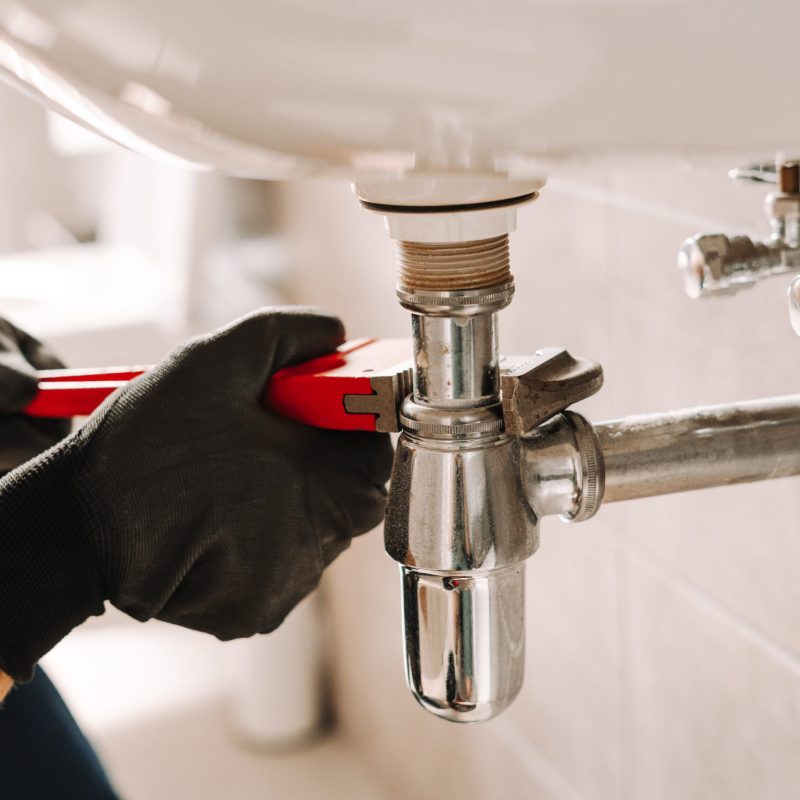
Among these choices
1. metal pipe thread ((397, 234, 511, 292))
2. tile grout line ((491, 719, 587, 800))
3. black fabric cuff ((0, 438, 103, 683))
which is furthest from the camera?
tile grout line ((491, 719, 587, 800))

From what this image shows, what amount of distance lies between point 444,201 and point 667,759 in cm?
55

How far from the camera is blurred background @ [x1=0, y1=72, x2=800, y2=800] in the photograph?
2.03ft

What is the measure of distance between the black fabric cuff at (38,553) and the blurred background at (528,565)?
220mm

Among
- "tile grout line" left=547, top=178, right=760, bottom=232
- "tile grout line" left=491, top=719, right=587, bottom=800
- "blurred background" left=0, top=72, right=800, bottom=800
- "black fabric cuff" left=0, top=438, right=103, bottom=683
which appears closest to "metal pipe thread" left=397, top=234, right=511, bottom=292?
"blurred background" left=0, top=72, right=800, bottom=800

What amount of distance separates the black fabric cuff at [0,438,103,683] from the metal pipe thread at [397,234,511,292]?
6.7 inches

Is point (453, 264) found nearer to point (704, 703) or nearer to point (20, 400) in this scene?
point (20, 400)

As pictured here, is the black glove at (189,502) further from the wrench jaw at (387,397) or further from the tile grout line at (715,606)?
the tile grout line at (715,606)

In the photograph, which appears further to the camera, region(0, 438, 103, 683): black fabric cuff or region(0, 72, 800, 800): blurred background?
region(0, 72, 800, 800): blurred background

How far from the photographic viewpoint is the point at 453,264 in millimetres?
323

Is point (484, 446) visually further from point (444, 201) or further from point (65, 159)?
point (65, 159)

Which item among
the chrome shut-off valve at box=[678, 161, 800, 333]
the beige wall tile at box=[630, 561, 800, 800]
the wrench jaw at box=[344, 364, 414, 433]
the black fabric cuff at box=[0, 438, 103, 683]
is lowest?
the beige wall tile at box=[630, 561, 800, 800]

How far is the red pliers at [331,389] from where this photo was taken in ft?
1.28

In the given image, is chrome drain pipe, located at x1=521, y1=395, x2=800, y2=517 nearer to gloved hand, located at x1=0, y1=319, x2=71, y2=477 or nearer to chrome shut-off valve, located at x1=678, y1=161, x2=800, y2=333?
chrome shut-off valve, located at x1=678, y1=161, x2=800, y2=333

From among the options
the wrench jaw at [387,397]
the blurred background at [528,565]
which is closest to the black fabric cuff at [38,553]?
the wrench jaw at [387,397]
